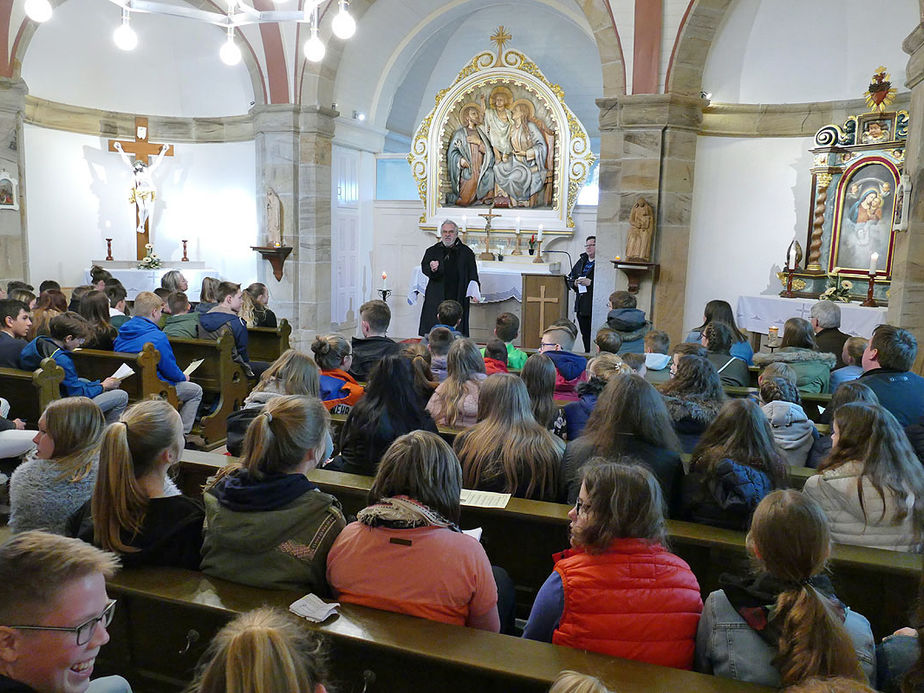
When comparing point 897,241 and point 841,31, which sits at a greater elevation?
point 841,31

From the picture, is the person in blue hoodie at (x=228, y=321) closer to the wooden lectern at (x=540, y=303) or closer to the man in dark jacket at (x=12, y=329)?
the man in dark jacket at (x=12, y=329)

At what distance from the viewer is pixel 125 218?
1229 cm

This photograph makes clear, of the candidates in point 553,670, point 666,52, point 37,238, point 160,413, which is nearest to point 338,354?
point 160,413

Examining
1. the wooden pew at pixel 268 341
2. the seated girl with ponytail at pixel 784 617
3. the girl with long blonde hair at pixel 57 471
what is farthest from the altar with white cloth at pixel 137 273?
the seated girl with ponytail at pixel 784 617

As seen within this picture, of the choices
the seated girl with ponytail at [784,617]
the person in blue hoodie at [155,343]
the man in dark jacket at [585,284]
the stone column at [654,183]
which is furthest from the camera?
the man in dark jacket at [585,284]

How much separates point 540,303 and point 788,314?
339 cm

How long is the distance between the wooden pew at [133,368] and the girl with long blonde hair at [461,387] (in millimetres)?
2266

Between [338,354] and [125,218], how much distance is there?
9197mm

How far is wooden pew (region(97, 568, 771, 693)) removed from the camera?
181 centimetres

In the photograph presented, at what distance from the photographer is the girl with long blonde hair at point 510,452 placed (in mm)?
3186

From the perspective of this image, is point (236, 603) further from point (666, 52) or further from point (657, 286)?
point (666, 52)

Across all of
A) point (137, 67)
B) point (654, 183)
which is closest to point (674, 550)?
point (654, 183)

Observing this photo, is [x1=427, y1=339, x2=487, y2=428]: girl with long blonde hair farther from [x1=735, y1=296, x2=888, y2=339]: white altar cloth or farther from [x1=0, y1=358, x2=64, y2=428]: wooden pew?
[x1=735, y1=296, x2=888, y2=339]: white altar cloth

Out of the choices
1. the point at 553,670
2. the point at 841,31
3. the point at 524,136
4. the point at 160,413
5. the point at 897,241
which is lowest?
the point at 553,670
